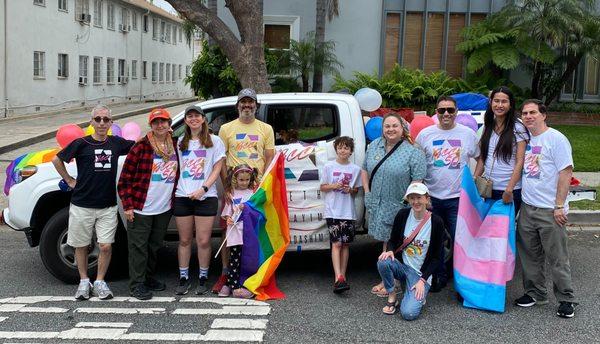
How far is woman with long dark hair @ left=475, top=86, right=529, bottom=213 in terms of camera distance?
17.0 feet

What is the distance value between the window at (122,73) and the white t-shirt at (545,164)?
114 ft

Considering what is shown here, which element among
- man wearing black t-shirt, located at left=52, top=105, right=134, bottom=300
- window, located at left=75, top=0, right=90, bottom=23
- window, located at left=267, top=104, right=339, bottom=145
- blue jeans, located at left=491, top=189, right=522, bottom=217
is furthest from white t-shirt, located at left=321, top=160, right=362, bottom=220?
window, located at left=75, top=0, right=90, bottom=23

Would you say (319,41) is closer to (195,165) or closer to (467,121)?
(467,121)

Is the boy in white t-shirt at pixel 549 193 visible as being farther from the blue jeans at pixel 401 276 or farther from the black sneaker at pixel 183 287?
the black sneaker at pixel 183 287

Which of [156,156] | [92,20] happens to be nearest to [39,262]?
[156,156]

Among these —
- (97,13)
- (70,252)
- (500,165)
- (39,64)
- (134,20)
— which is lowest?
(70,252)

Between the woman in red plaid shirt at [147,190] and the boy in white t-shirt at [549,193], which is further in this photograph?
the woman in red plaid shirt at [147,190]

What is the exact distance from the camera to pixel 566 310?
499 centimetres

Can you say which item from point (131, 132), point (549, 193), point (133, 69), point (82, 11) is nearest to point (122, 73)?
point (133, 69)

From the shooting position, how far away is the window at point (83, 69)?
31.7 m

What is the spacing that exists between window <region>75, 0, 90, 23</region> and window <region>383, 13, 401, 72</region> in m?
19.3

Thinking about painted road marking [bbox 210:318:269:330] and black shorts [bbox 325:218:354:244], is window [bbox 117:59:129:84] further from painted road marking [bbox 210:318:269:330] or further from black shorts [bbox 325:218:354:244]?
painted road marking [bbox 210:318:269:330]

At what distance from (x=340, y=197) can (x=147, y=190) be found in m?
1.74

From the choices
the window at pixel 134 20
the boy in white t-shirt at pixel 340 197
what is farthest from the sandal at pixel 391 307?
the window at pixel 134 20
